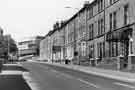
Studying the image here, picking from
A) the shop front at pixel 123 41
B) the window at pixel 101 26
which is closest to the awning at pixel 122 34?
the shop front at pixel 123 41

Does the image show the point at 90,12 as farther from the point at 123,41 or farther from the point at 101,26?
the point at 123,41

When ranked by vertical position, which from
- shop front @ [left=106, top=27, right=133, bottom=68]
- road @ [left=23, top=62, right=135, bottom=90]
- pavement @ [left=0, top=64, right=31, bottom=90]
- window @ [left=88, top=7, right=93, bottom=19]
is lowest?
road @ [left=23, top=62, right=135, bottom=90]

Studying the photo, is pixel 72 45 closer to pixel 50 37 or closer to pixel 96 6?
pixel 96 6

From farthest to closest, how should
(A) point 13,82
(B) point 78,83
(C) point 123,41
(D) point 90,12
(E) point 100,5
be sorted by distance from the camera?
(D) point 90,12
(E) point 100,5
(C) point 123,41
(B) point 78,83
(A) point 13,82

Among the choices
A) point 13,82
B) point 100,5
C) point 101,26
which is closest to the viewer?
point 13,82

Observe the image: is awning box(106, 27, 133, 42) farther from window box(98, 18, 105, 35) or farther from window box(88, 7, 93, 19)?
window box(88, 7, 93, 19)

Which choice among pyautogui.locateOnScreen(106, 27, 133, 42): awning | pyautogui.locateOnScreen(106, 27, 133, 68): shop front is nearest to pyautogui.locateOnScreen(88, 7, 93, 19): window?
pyautogui.locateOnScreen(106, 27, 133, 68): shop front

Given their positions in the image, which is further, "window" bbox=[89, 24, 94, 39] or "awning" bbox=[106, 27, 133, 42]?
"window" bbox=[89, 24, 94, 39]

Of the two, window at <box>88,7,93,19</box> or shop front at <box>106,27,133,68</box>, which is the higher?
window at <box>88,7,93,19</box>

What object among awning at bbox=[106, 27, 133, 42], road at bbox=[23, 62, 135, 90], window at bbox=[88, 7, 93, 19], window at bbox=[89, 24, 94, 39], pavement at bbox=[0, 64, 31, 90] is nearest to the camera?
pavement at bbox=[0, 64, 31, 90]

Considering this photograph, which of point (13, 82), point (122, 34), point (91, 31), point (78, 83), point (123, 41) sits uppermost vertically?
point (91, 31)

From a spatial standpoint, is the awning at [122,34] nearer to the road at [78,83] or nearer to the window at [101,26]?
the window at [101,26]

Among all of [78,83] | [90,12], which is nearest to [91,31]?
[90,12]

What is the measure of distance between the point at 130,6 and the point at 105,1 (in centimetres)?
1320
